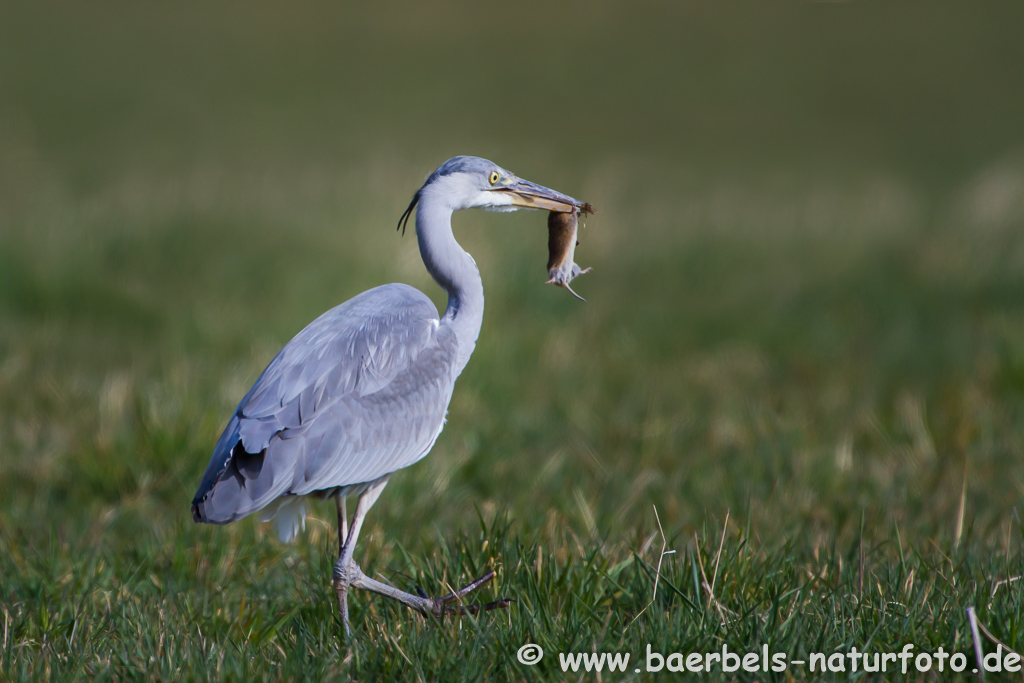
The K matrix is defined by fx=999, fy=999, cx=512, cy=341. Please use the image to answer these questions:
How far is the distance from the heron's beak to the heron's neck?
264mm

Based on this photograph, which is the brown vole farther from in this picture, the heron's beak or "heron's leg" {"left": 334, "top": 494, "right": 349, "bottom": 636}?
"heron's leg" {"left": 334, "top": 494, "right": 349, "bottom": 636}

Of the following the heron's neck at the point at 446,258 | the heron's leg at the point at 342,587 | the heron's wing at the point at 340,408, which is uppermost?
the heron's neck at the point at 446,258

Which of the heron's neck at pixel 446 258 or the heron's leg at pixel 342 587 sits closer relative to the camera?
the heron's leg at pixel 342 587

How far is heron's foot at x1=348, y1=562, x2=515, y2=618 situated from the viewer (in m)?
3.12

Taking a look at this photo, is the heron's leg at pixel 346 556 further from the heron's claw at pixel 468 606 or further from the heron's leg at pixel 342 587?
the heron's claw at pixel 468 606

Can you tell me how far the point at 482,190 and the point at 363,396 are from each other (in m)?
0.88

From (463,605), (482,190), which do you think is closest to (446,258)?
(482,190)

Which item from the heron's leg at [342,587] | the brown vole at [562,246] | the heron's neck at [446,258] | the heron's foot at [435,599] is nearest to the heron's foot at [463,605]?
the heron's foot at [435,599]

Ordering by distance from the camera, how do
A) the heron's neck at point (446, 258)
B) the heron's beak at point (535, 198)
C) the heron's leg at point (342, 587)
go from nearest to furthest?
1. the heron's leg at point (342, 587)
2. the heron's neck at point (446, 258)
3. the heron's beak at point (535, 198)

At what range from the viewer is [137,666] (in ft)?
9.09

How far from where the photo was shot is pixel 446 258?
3584 millimetres

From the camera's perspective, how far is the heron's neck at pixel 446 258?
3584 mm

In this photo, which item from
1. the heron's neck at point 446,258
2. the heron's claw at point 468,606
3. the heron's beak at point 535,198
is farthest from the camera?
the heron's beak at point 535,198

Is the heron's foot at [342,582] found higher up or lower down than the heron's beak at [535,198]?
lower down
